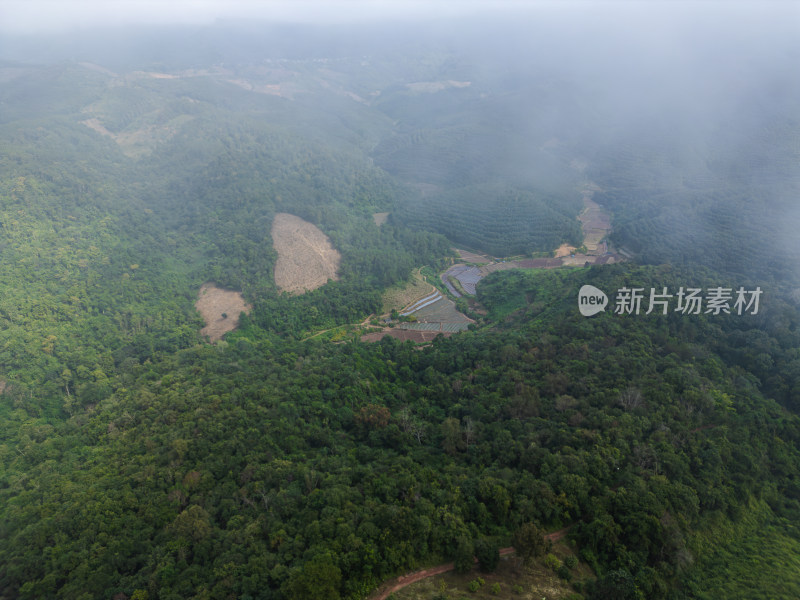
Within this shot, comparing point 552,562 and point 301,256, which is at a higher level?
point 552,562

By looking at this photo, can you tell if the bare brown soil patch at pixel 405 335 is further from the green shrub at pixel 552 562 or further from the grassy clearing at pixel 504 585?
the grassy clearing at pixel 504 585

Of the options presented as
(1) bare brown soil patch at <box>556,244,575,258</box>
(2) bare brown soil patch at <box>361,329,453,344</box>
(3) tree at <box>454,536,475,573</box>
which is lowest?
(2) bare brown soil patch at <box>361,329,453,344</box>

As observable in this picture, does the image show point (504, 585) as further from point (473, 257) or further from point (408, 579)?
point (473, 257)

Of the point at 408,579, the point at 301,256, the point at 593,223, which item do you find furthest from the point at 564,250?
the point at 408,579

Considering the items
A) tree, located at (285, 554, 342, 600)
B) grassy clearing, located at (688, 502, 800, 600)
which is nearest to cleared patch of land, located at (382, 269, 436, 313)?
grassy clearing, located at (688, 502, 800, 600)

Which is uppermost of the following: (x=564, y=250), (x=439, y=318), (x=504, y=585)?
(x=504, y=585)

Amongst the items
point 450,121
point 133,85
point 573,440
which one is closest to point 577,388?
point 573,440

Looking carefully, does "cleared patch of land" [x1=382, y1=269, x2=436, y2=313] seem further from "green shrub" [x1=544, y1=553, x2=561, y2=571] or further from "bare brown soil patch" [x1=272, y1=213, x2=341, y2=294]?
"green shrub" [x1=544, y1=553, x2=561, y2=571]
